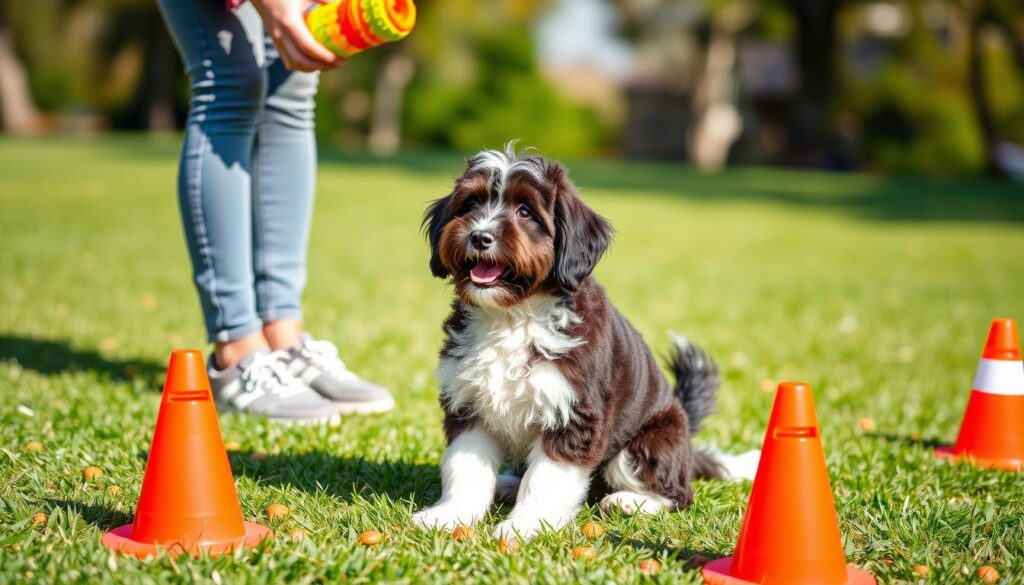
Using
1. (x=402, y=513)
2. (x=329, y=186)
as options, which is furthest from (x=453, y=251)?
(x=329, y=186)

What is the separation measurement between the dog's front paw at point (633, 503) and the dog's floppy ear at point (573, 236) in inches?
32.2

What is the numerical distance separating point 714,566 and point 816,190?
25.1m

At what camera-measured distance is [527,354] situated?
3.48 m

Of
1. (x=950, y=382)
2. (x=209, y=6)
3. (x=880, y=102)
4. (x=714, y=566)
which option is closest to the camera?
(x=714, y=566)

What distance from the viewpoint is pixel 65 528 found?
322cm

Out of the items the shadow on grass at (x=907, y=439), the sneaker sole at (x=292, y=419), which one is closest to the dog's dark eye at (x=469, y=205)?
the sneaker sole at (x=292, y=419)

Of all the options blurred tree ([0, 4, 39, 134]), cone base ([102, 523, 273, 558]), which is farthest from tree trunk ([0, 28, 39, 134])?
cone base ([102, 523, 273, 558])

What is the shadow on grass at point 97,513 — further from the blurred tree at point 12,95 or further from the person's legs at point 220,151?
the blurred tree at point 12,95

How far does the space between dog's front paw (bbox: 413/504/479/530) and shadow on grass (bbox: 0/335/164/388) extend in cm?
254

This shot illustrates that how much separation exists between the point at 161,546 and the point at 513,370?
123 cm

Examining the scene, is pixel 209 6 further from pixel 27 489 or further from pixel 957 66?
pixel 957 66

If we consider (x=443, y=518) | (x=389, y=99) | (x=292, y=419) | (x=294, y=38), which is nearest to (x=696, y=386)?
(x=443, y=518)

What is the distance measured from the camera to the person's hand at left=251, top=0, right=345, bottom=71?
13.7ft

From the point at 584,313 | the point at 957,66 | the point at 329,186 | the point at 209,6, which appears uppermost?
the point at 957,66
